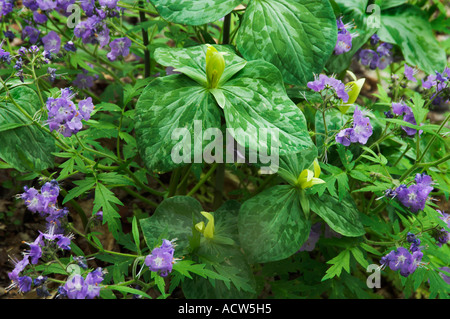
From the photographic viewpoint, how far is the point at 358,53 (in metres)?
2.01

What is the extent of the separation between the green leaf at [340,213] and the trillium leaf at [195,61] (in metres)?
0.48

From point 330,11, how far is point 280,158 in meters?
0.52

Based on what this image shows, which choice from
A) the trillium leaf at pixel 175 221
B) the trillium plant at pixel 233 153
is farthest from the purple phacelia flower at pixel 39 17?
the trillium leaf at pixel 175 221

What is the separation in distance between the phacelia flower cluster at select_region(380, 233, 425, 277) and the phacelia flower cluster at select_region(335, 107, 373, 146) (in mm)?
325

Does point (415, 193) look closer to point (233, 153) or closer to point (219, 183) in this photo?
point (233, 153)

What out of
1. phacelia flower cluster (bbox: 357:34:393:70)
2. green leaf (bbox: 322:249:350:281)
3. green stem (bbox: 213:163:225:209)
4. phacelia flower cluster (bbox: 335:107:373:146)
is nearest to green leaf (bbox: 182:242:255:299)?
green leaf (bbox: 322:249:350:281)

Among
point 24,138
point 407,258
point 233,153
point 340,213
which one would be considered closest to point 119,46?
point 24,138

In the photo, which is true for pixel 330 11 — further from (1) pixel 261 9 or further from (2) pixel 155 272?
(2) pixel 155 272

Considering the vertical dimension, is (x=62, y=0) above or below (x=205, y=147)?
above

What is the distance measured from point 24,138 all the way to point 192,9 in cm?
67

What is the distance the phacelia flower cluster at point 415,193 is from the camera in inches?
53.0

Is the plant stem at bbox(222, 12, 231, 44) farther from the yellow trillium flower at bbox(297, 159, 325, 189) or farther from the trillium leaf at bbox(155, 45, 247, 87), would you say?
the yellow trillium flower at bbox(297, 159, 325, 189)

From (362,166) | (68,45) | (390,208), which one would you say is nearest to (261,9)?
(362,166)

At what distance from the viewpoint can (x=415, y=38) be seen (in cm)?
204
